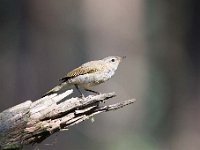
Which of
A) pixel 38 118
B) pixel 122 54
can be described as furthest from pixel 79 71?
pixel 122 54

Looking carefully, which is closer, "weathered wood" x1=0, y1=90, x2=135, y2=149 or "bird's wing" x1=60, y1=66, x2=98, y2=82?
"weathered wood" x1=0, y1=90, x2=135, y2=149

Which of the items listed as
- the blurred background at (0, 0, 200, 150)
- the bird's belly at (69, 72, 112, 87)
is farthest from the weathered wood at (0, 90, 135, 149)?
the blurred background at (0, 0, 200, 150)

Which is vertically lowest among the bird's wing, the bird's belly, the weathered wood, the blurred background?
the weathered wood

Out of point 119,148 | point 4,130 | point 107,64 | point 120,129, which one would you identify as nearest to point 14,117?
point 4,130

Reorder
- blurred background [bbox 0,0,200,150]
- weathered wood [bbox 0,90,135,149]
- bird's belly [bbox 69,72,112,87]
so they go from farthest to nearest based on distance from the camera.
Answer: blurred background [bbox 0,0,200,150] → bird's belly [bbox 69,72,112,87] → weathered wood [bbox 0,90,135,149]

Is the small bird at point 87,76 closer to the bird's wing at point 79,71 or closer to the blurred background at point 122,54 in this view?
the bird's wing at point 79,71

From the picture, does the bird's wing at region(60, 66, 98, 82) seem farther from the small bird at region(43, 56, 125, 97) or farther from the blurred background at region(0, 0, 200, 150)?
the blurred background at region(0, 0, 200, 150)

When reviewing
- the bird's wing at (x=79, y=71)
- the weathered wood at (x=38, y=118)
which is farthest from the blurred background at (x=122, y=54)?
the weathered wood at (x=38, y=118)
